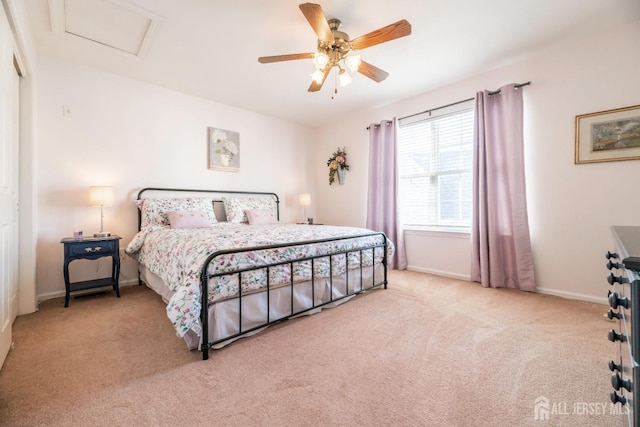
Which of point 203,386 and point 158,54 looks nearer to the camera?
point 203,386

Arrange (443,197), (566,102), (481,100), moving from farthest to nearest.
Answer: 1. (443,197)
2. (481,100)
3. (566,102)

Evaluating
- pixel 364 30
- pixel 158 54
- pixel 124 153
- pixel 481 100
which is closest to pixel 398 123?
pixel 481 100

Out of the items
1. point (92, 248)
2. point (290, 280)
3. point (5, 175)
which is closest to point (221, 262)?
point (290, 280)

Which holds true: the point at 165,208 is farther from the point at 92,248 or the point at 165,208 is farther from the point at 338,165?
the point at 338,165

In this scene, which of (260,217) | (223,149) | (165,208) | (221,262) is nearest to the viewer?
(221,262)

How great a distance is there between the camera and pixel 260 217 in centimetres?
390

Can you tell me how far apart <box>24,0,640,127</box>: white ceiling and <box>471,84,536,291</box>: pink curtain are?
424 mm

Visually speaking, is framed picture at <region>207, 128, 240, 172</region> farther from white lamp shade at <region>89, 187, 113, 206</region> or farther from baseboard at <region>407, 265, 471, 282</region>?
baseboard at <region>407, 265, 471, 282</region>

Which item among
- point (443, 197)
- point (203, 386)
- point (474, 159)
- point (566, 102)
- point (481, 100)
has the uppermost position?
point (481, 100)

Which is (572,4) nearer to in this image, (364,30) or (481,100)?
(481,100)

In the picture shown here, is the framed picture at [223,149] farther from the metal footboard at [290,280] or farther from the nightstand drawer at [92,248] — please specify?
the metal footboard at [290,280]

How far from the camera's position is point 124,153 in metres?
3.34

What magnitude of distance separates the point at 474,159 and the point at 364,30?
6.45 feet

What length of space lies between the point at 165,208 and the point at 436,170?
11.9 feet
